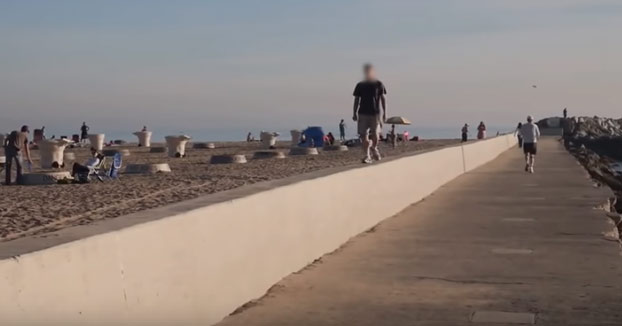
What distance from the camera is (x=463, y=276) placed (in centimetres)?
866

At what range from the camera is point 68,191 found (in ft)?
59.9

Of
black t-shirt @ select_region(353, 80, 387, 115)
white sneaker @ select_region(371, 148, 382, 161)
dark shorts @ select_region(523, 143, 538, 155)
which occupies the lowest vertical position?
dark shorts @ select_region(523, 143, 538, 155)

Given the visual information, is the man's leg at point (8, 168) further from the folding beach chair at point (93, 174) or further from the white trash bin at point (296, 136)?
the white trash bin at point (296, 136)

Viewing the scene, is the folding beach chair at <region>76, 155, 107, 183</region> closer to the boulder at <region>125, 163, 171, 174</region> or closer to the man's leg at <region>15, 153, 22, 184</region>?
the man's leg at <region>15, 153, 22, 184</region>

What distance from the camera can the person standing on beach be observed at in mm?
16188

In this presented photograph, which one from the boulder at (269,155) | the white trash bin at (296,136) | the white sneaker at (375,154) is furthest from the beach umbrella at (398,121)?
the white sneaker at (375,154)

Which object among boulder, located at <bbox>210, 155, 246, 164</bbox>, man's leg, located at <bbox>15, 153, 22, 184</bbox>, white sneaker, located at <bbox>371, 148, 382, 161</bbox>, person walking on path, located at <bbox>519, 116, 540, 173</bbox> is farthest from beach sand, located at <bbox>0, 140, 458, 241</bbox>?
person walking on path, located at <bbox>519, 116, 540, 173</bbox>

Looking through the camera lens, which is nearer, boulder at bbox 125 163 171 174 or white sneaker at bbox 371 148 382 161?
white sneaker at bbox 371 148 382 161

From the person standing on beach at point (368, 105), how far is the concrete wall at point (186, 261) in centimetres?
492

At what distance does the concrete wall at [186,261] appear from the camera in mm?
4480

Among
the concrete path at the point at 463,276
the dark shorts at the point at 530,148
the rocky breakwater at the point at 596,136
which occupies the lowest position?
the rocky breakwater at the point at 596,136

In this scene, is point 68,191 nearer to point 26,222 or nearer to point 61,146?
point 26,222

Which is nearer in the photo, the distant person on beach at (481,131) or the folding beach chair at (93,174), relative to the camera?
the folding beach chair at (93,174)

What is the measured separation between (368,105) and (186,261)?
34.0 ft
